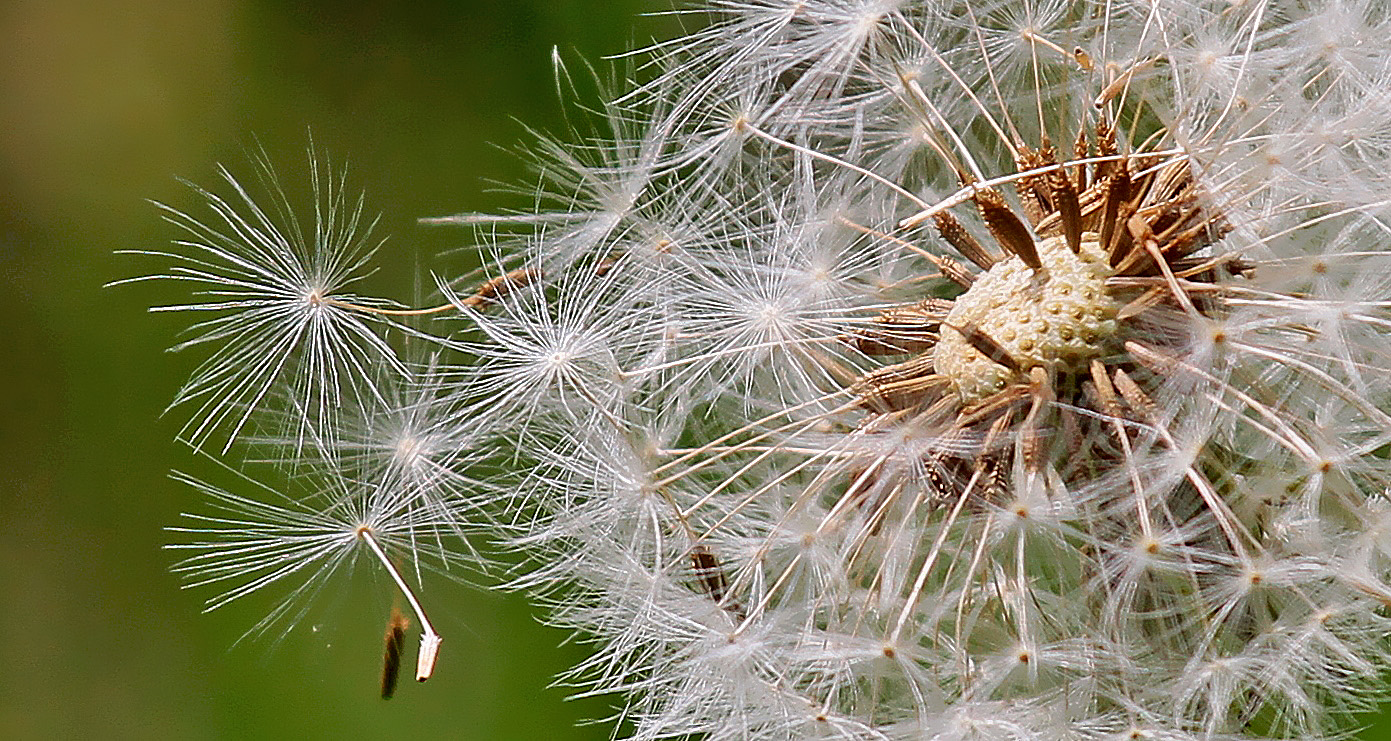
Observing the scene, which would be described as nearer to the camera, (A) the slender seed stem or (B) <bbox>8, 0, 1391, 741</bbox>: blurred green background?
(A) the slender seed stem

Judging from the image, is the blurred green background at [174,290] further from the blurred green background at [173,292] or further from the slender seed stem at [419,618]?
the slender seed stem at [419,618]

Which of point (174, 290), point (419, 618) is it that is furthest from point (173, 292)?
point (419, 618)

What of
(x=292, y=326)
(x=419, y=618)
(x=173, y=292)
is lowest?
(x=419, y=618)

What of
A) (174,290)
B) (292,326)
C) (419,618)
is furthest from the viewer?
(174,290)

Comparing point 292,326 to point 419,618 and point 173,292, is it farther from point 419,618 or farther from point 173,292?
point 173,292

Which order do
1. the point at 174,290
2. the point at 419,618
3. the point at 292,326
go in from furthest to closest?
the point at 174,290 < the point at 292,326 < the point at 419,618

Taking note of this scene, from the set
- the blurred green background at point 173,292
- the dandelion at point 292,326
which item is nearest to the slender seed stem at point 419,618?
the dandelion at point 292,326

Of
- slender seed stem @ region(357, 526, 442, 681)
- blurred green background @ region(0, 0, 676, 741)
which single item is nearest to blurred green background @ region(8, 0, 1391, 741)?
blurred green background @ region(0, 0, 676, 741)

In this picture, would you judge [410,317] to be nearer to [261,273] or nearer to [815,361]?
[261,273]

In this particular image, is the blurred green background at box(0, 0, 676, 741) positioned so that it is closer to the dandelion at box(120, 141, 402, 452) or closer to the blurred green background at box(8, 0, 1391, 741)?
the blurred green background at box(8, 0, 1391, 741)
